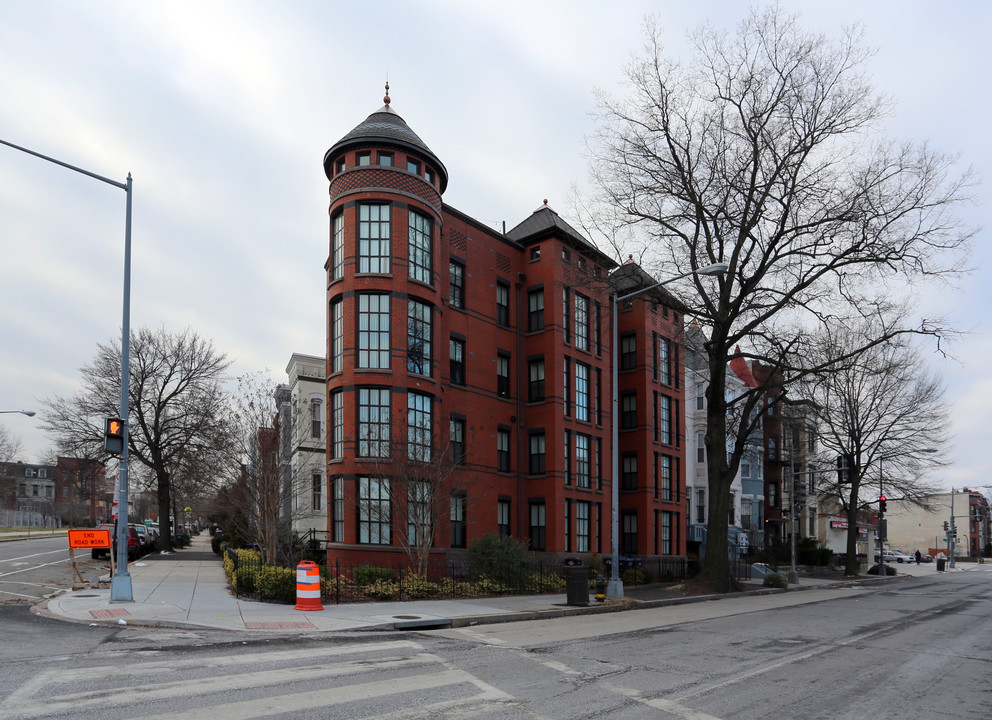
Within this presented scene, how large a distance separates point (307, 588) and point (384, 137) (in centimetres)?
1764

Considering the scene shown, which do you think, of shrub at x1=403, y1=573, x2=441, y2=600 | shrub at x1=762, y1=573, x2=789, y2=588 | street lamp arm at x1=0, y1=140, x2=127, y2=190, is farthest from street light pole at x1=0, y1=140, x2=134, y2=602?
shrub at x1=762, y1=573, x2=789, y2=588

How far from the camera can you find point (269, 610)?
16.3m

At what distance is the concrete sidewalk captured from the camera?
14000 millimetres

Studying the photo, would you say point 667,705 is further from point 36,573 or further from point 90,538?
point 36,573

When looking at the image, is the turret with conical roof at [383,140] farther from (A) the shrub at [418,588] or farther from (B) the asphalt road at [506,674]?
(B) the asphalt road at [506,674]

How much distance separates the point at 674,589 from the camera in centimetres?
2731

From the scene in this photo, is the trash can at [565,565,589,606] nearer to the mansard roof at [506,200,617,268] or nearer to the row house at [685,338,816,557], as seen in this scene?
the mansard roof at [506,200,617,268]

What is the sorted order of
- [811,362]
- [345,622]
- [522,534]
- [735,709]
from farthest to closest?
[522,534] → [811,362] → [345,622] → [735,709]

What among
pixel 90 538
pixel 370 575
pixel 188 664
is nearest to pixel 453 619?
pixel 188 664

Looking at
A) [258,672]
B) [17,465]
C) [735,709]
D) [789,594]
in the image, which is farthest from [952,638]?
[17,465]

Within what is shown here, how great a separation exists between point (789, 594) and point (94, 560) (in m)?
30.1

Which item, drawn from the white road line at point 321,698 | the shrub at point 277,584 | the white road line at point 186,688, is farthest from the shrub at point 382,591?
the white road line at point 321,698

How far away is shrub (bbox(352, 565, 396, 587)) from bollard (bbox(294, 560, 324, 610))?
508cm

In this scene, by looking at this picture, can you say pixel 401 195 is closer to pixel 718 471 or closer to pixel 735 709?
pixel 718 471
